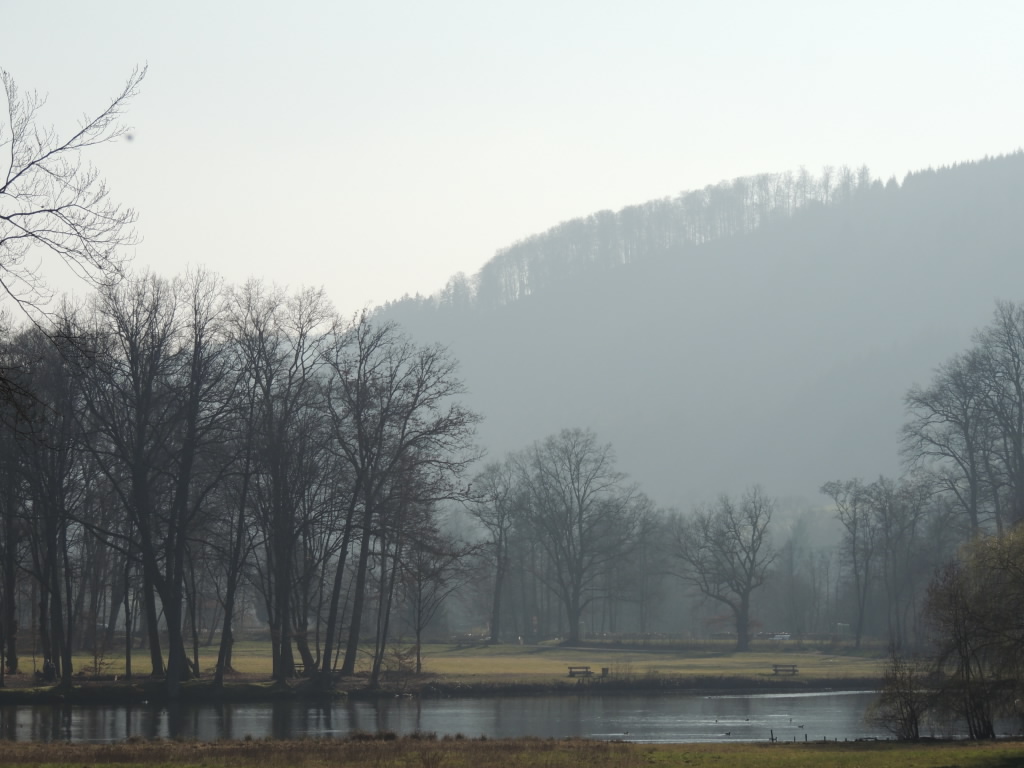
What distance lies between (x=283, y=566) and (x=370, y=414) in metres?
7.84

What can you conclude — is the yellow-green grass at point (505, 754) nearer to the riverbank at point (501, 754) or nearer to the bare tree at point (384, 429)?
the riverbank at point (501, 754)

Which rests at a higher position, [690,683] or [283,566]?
[283,566]

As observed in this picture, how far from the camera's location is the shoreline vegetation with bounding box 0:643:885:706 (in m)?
45.1

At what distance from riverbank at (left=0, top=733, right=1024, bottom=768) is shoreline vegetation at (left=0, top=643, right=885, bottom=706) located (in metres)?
17.1

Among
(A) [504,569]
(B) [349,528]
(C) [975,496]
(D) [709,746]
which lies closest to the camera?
(D) [709,746]

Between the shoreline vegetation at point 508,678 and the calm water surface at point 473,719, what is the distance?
1973mm

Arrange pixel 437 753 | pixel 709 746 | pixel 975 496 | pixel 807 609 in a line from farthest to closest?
pixel 807 609, pixel 975 496, pixel 709 746, pixel 437 753

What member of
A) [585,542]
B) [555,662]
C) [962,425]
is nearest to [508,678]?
[555,662]

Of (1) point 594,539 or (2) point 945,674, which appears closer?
(2) point 945,674

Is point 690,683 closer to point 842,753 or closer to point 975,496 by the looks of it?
point 975,496

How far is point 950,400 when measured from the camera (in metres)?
59.6

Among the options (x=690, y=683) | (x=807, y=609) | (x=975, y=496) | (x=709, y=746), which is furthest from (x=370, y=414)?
(x=807, y=609)

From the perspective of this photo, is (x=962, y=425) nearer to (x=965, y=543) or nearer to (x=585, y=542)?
(x=965, y=543)

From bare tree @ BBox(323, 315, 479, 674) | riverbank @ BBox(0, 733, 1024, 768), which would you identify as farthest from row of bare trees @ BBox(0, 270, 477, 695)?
riverbank @ BBox(0, 733, 1024, 768)
